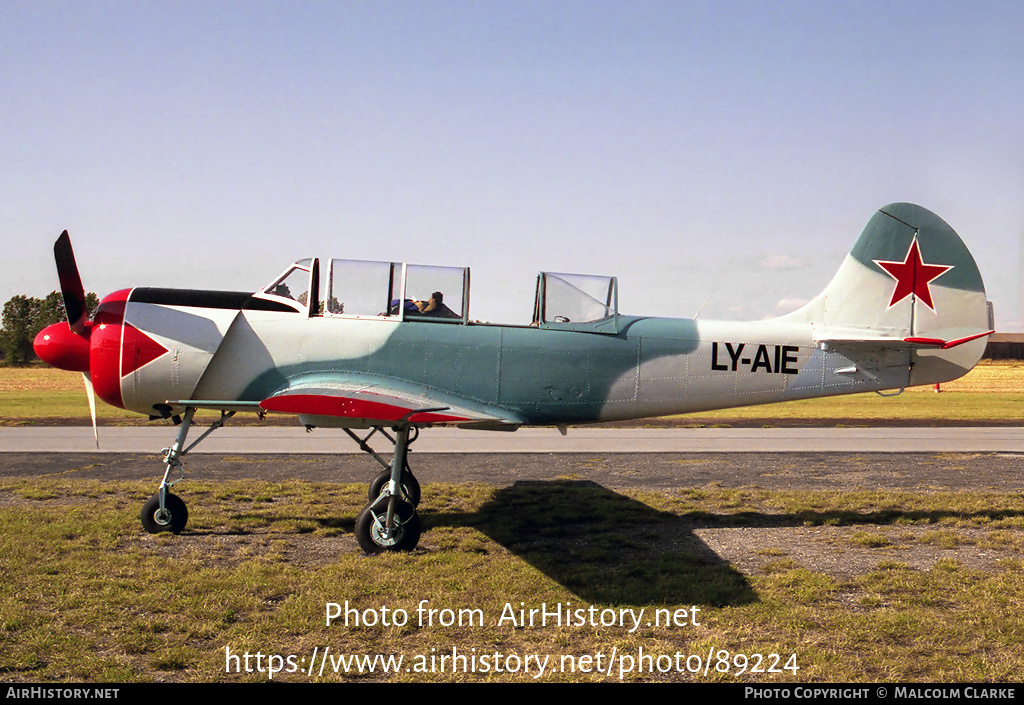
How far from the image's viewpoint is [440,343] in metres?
8.91

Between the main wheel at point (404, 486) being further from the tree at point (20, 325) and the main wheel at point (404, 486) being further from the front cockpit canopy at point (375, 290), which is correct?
the tree at point (20, 325)

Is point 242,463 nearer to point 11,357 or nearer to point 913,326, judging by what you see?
point 913,326

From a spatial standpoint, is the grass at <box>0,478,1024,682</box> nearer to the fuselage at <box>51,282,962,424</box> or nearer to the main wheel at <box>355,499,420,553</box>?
the main wheel at <box>355,499,420,553</box>

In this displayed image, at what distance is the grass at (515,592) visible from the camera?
534 centimetres

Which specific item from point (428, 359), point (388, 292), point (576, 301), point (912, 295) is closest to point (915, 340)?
point (912, 295)

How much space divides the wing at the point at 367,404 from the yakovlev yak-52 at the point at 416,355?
0.04 meters

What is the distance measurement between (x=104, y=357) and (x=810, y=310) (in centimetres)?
938

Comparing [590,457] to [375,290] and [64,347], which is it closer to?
[375,290]

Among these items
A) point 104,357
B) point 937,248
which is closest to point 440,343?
point 104,357

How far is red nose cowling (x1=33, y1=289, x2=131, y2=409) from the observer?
8625 mm

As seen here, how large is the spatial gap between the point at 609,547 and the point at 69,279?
7.63 metres

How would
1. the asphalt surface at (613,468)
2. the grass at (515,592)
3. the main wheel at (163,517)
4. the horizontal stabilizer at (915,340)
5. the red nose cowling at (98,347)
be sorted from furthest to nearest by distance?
1. the asphalt surface at (613,468)
2. the horizontal stabilizer at (915,340)
3. the main wheel at (163,517)
4. the red nose cowling at (98,347)
5. the grass at (515,592)

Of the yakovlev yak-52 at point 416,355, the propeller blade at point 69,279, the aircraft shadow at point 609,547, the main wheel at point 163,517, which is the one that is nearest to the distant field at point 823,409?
the aircraft shadow at point 609,547

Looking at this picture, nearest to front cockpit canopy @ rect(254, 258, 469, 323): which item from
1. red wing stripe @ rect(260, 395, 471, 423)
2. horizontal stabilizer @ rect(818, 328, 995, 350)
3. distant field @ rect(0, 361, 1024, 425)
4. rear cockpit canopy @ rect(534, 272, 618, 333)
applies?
rear cockpit canopy @ rect(534, 272, 618, 333)
